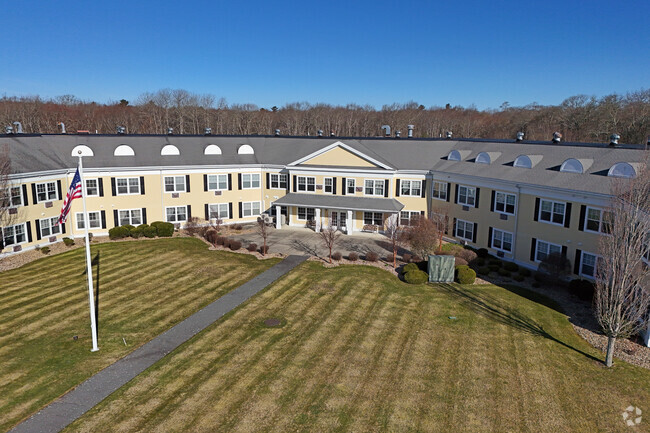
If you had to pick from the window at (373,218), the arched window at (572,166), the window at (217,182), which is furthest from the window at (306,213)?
the arched window at (572,166)

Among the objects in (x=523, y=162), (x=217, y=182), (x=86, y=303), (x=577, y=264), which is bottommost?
(x=86, y=303)

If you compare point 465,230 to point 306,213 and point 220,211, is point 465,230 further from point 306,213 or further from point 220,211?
point 220,211

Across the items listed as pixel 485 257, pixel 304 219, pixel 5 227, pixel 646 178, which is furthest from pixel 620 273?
pixel 5 227

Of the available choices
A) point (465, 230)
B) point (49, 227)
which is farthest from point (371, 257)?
point (49, 227)

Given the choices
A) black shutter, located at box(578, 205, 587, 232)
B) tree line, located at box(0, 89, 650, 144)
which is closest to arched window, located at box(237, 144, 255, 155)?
black shutter, located at box(578, 205, 587, 232)

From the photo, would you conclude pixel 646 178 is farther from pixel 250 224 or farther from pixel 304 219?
pixel 250 224

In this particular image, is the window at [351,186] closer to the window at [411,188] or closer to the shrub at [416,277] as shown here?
the window at [411,188]

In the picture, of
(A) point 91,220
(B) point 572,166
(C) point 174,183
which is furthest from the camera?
(C) point 174,183
